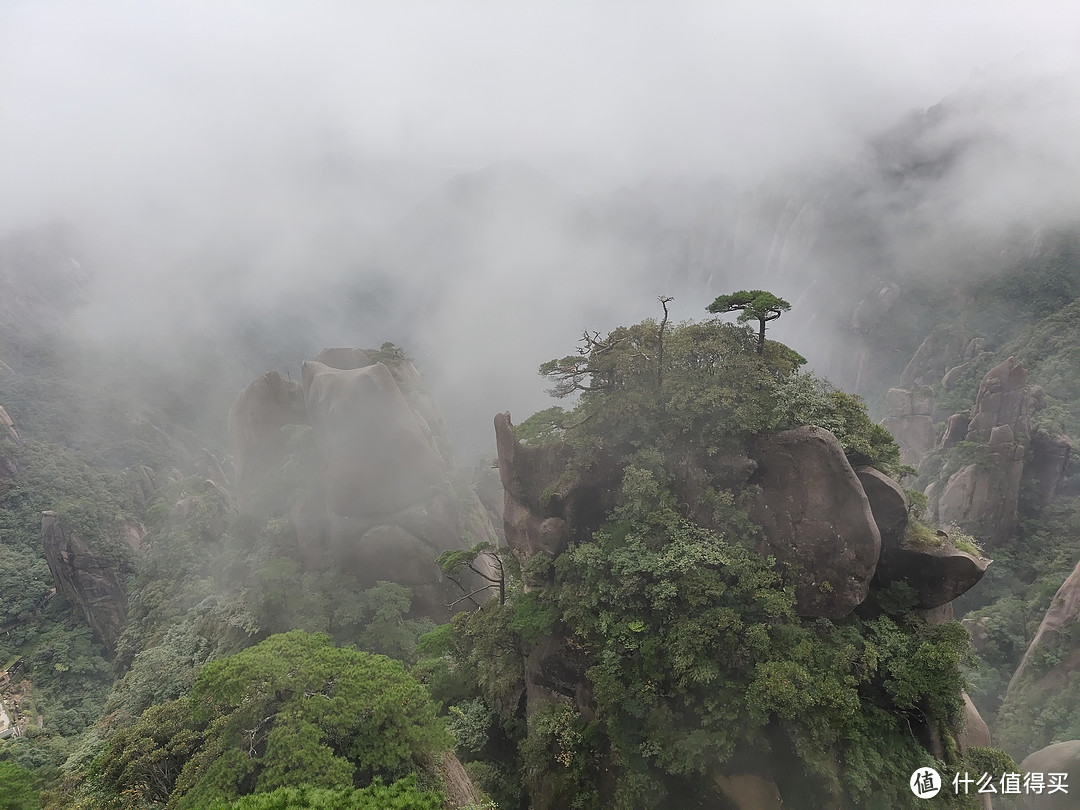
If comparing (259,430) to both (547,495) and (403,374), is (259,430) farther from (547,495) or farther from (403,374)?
(547,495)

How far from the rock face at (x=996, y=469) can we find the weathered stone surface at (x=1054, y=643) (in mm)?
13609

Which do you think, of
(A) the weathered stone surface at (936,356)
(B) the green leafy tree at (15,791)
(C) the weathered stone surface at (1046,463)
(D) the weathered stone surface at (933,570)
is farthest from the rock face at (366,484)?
(A) the weathered stone surface at (936,356)

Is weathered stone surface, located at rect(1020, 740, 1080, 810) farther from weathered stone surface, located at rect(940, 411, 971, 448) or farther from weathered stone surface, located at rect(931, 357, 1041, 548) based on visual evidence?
weathered stone surface, located at rect(940, 411, 971, 448)

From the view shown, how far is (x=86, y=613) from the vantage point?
43969 mm

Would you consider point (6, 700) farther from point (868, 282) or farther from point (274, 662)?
point (868, 282)

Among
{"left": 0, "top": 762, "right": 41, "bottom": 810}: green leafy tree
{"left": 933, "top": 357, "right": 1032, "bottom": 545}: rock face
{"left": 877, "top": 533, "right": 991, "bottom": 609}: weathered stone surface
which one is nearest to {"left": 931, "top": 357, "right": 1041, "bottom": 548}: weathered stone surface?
{"left": 933, "top": 357, "right": 1032, "bottom": 545}: rock face

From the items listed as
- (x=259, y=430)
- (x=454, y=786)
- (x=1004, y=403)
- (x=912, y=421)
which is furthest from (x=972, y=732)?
(x=912, y=421)

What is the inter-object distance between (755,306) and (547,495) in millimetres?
9787

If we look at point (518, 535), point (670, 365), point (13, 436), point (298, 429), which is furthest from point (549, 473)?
point (13, 436)

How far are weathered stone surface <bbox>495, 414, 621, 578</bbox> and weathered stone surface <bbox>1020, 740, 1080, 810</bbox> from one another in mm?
22502

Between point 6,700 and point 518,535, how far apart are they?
47785mm

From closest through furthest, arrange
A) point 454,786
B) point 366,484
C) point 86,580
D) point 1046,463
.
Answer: point 454,786
point 366,484
point 1046,463
point 86,580

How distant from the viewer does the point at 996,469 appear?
1528 inches

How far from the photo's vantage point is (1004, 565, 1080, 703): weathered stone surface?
25.0 metres
